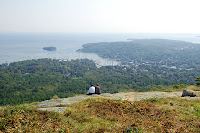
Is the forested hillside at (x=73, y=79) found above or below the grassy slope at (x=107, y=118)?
below

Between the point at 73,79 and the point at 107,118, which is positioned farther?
the point at 73,79

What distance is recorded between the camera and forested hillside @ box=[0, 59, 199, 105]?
119 feet

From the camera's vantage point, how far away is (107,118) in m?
4.71

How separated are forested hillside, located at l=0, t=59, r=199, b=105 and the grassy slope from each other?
2639 centimetres

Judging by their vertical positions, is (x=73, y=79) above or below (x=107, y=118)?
below

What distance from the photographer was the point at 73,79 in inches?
1956

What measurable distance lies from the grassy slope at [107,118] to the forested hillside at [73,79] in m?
26.4

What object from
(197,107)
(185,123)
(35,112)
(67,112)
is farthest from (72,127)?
(197,107)

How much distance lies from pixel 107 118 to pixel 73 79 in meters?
46.0

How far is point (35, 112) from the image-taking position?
188 inches

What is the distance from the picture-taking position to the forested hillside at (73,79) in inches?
1422

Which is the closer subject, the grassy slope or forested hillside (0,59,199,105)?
the grassy slope

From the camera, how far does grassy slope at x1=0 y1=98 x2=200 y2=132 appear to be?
3881 millimetres

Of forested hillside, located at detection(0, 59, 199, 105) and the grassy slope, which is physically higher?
the grassy slope
